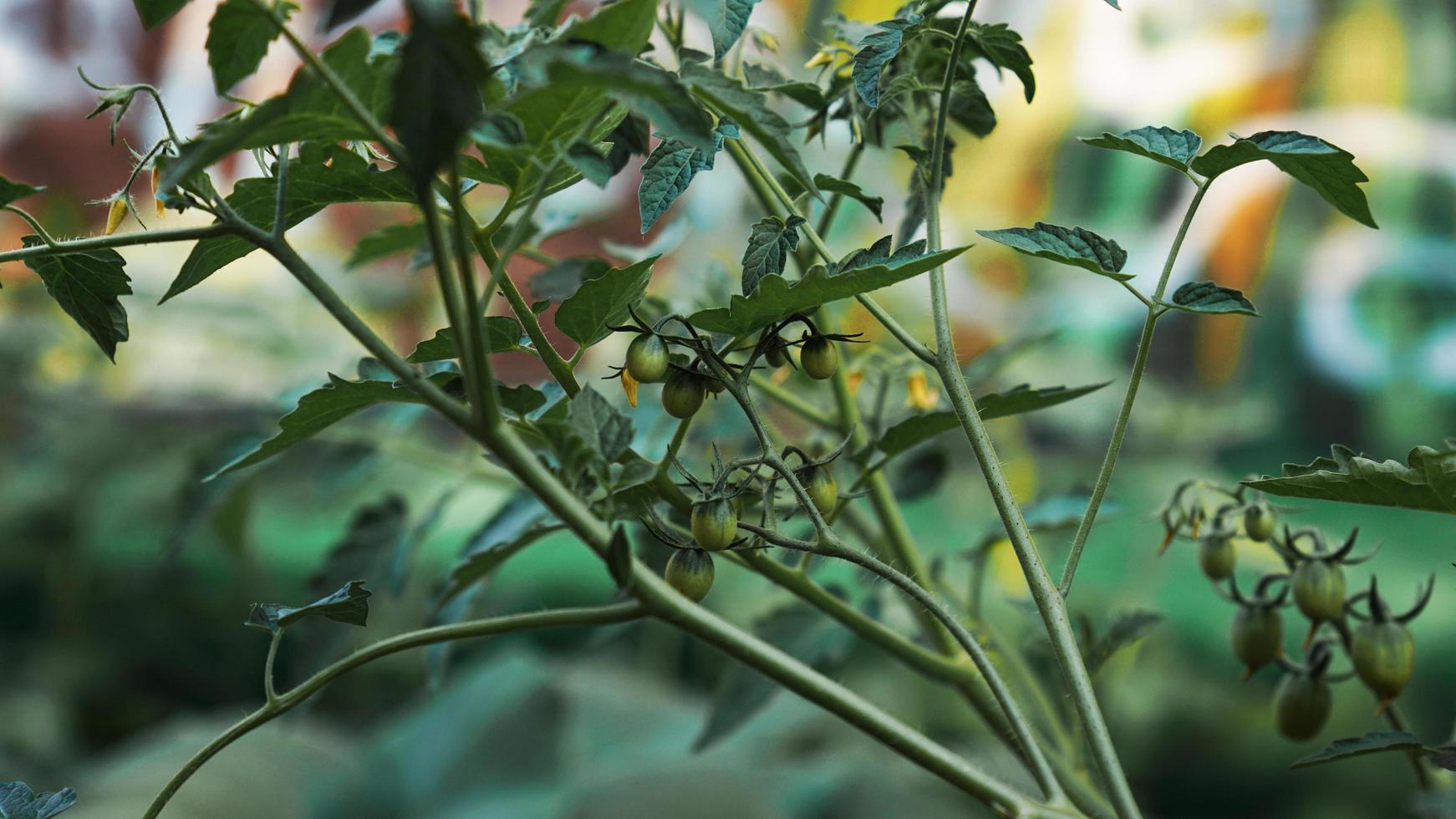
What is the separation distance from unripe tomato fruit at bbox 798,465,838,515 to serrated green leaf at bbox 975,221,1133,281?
0.07 meters

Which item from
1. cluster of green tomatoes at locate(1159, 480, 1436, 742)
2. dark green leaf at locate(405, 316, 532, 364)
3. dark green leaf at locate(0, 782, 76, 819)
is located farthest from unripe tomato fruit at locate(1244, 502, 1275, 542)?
dark green leaf at locate(0, 782, 76, 819)

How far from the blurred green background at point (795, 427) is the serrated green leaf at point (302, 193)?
2.54 feet

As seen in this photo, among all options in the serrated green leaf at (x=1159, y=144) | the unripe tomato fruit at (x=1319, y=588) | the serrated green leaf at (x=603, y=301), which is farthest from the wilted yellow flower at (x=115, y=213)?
the unripe tomato fruit at (x=1319, y=588)

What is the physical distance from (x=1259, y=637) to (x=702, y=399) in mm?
223

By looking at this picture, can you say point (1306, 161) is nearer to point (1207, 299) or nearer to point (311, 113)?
point (1207, 299)

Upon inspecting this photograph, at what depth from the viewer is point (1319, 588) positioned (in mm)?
335

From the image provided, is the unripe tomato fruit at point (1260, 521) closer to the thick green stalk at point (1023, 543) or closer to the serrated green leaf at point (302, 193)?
the thick green stalk at point (1023, 543)

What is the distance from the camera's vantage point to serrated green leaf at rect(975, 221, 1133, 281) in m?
0.25

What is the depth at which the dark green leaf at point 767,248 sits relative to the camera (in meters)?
0.26

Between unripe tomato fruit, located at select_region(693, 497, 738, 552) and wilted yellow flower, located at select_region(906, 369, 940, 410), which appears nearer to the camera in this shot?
unripe tomato fruit, located at select_region(693, 497, 738, 552)

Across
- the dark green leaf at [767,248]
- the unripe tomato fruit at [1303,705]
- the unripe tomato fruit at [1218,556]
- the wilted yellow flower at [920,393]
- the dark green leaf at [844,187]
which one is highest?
the dark green leaf at [844,187]

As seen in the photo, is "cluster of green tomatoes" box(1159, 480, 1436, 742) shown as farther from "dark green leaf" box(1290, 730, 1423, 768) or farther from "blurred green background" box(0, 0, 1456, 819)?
"blurred green background" box(0, 0, 1456, 819)

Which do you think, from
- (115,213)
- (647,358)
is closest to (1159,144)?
(647,358)

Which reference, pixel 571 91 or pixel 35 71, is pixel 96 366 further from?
pixel 571 91
